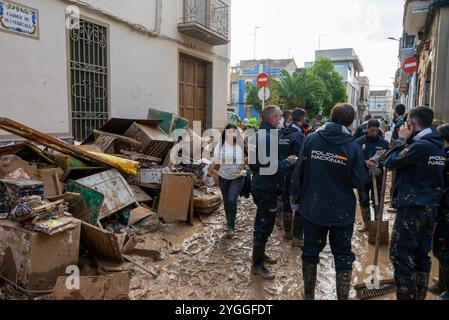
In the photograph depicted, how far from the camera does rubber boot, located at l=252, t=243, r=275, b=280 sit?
3.83m

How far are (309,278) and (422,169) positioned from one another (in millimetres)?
1361

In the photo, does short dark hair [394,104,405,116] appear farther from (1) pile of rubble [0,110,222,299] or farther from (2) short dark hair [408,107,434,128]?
(2) short dark hair [408,107,434,128]

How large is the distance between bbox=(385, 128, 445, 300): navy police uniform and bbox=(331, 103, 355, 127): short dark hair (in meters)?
0.55

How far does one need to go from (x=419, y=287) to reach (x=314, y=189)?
1.29m

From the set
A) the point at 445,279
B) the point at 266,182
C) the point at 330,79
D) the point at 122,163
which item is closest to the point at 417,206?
the point at 445,279

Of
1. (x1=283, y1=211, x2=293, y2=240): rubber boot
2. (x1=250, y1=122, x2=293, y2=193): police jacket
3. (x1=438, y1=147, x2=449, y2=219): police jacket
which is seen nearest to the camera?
(x1=438, y1=147, x2=449, y2=219): police jacket

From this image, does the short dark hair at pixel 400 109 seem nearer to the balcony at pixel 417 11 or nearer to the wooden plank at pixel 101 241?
the balcony at pixel 417 11

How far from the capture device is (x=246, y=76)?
145 ft

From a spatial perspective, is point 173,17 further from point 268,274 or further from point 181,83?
point 268,274

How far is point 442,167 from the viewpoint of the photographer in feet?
9.66

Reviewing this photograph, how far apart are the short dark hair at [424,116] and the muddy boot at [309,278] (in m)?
1.58

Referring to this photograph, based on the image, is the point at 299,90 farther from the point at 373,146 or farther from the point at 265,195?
the point at 265,195

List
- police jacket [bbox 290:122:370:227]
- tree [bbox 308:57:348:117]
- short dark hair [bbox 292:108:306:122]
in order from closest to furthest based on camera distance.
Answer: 1. police jacket [bbox 290:122:370:227]
2. short dark hair [bbox 292:108:306:122]
3. tree [bbox 308:57:348:117]

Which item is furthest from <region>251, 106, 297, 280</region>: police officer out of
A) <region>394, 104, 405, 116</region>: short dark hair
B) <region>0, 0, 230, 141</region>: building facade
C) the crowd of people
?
<region>394, 104, 405, 116</region>: short dark hair
